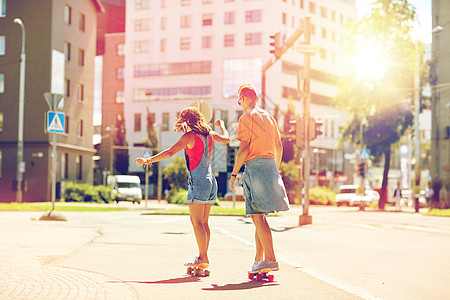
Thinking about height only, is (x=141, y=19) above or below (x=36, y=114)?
above

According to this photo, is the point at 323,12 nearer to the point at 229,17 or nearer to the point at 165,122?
the point at 229,17

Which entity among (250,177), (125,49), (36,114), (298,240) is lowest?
(298,240)

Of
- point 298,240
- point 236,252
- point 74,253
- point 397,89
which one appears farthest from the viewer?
point 397,89

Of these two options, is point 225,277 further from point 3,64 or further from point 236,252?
point 3,64

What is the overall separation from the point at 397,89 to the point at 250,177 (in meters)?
36.6

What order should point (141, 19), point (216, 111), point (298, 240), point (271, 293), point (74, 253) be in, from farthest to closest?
point (141, 19), point (216, 111), point (298, 240), point (74, 253), point (271, 293)

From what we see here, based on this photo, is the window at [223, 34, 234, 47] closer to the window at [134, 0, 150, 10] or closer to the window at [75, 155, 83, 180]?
the window at [134, 0, 150, 10]

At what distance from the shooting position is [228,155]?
244ft

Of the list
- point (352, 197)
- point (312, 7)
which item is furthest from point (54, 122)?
point (312, 7)

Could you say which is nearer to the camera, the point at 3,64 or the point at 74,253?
the point at 74,253

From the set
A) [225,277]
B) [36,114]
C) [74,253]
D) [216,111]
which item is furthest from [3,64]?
[225,277]

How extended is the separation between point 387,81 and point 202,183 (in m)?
36.3

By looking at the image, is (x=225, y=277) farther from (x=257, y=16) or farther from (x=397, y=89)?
(x=257, y=16)

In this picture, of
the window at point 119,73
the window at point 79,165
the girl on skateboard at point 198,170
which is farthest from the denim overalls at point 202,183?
the window at point 119,73
